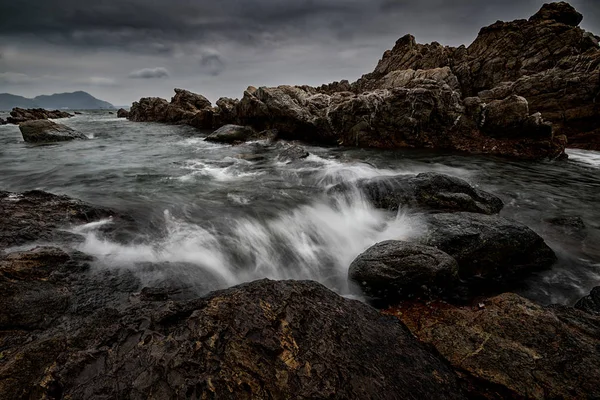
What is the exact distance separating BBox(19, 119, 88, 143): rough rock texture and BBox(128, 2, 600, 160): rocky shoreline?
49.1 ft

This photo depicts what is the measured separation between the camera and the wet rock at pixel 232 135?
23875 millimetres

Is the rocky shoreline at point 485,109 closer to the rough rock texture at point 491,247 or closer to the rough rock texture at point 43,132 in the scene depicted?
the rough rock texture at point 491,247

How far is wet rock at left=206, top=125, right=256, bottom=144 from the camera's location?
23.9 meters

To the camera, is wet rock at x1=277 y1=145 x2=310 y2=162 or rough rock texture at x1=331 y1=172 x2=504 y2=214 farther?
wet rock at x1=277 y1=145 x2=310 y2=162

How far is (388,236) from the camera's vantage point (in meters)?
7.85

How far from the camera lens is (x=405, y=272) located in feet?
18.0

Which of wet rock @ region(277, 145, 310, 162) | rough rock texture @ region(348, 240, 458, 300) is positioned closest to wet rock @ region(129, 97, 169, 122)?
wet rock @ region(277, 145, 310, 162)

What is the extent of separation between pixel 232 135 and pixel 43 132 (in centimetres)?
1532

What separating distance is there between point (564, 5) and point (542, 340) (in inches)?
2060

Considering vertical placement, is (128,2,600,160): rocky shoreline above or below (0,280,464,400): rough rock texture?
above

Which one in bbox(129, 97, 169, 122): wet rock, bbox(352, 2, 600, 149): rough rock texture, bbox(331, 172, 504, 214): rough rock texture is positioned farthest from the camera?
bbox(129, 97, 169, 122): wet rock

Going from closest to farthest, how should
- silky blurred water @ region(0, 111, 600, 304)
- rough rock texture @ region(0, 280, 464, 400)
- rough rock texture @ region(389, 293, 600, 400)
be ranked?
rough rock texture @ region(0, 280, 464, 400) → rough rock texture @ region(389, 293, 600, 400) → silky blurred water @ region(0, 111, 600, 304)

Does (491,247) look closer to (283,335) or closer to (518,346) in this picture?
(518,346)

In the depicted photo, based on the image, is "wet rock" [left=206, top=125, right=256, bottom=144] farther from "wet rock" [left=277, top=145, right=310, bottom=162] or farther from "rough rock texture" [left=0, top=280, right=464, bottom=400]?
"rough rock texture" [left=0, top=280, right=464, bottom=400]
